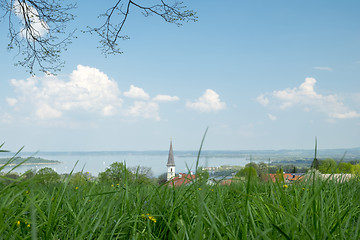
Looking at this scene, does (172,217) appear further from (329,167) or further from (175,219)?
(329,167)

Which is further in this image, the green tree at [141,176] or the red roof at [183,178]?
the green tree at [141,176]

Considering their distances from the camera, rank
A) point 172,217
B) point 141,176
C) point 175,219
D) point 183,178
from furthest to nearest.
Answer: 1. point 141,176
2. point 183,178
3. point 172,217
4. point 175,219

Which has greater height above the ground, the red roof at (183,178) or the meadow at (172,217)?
the red roof at (183,178)

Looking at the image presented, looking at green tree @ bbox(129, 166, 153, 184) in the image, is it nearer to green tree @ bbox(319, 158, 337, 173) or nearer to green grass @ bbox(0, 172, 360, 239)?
green grass @ bbox(0, 172, 360, 239)

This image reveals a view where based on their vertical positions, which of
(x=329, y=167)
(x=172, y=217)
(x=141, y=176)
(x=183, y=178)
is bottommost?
(x=141, y=176)

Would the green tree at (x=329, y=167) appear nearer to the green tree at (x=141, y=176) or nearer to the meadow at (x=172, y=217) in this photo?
the meadow at (x=172, y=217)

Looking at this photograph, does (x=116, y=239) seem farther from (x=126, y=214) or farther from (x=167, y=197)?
(x=167, y=197)

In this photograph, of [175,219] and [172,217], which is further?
[172,217]

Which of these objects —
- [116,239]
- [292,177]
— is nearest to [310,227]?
[116,239]

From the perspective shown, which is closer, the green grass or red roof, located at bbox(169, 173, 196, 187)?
the green grass

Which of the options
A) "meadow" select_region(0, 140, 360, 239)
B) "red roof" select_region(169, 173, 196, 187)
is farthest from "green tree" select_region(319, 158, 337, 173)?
"red roof" select_region(169, 173, 196, 187)

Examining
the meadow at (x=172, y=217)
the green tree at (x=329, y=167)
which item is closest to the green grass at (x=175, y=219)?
the meadow at (x=172, y=217)

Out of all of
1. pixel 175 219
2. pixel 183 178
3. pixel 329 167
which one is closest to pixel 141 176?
pixel 183 178

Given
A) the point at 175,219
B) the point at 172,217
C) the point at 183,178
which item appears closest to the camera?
the point at 175,219
